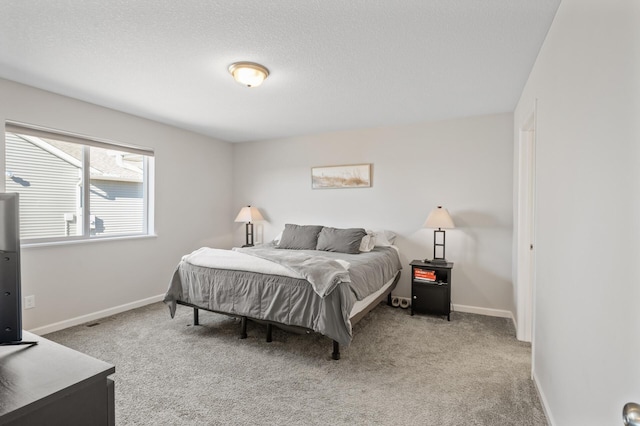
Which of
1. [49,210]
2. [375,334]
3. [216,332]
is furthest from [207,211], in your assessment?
[375,334]

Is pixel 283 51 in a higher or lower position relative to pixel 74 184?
higher

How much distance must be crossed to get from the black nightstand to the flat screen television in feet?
11.3

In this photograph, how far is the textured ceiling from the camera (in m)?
1.86

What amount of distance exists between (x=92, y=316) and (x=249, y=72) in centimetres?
315

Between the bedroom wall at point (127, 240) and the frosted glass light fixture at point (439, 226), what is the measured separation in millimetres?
3337

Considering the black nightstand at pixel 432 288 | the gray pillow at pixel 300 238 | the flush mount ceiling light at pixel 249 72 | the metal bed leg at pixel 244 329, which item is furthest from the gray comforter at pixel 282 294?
the flush mount ceiling light at pixel 249 72

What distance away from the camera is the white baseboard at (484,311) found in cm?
375

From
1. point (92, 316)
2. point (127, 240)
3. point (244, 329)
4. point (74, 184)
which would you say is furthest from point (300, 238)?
point (74, 184)

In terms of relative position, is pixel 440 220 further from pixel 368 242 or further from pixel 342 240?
pixel 342 240

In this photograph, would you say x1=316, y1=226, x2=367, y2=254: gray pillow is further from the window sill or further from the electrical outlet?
the electrical outlet

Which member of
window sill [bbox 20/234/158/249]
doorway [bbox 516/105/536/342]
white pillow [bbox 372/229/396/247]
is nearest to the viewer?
doorway [bbox 516/105/536/342]

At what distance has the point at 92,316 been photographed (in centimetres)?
355

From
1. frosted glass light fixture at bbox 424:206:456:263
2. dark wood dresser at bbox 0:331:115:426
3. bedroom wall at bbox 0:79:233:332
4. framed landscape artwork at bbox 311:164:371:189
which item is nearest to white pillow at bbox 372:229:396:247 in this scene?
frosted glass light fixture at bbox 424:206:456:263

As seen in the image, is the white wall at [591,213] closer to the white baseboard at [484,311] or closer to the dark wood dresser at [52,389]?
the dark wood dresser at [52,389]
